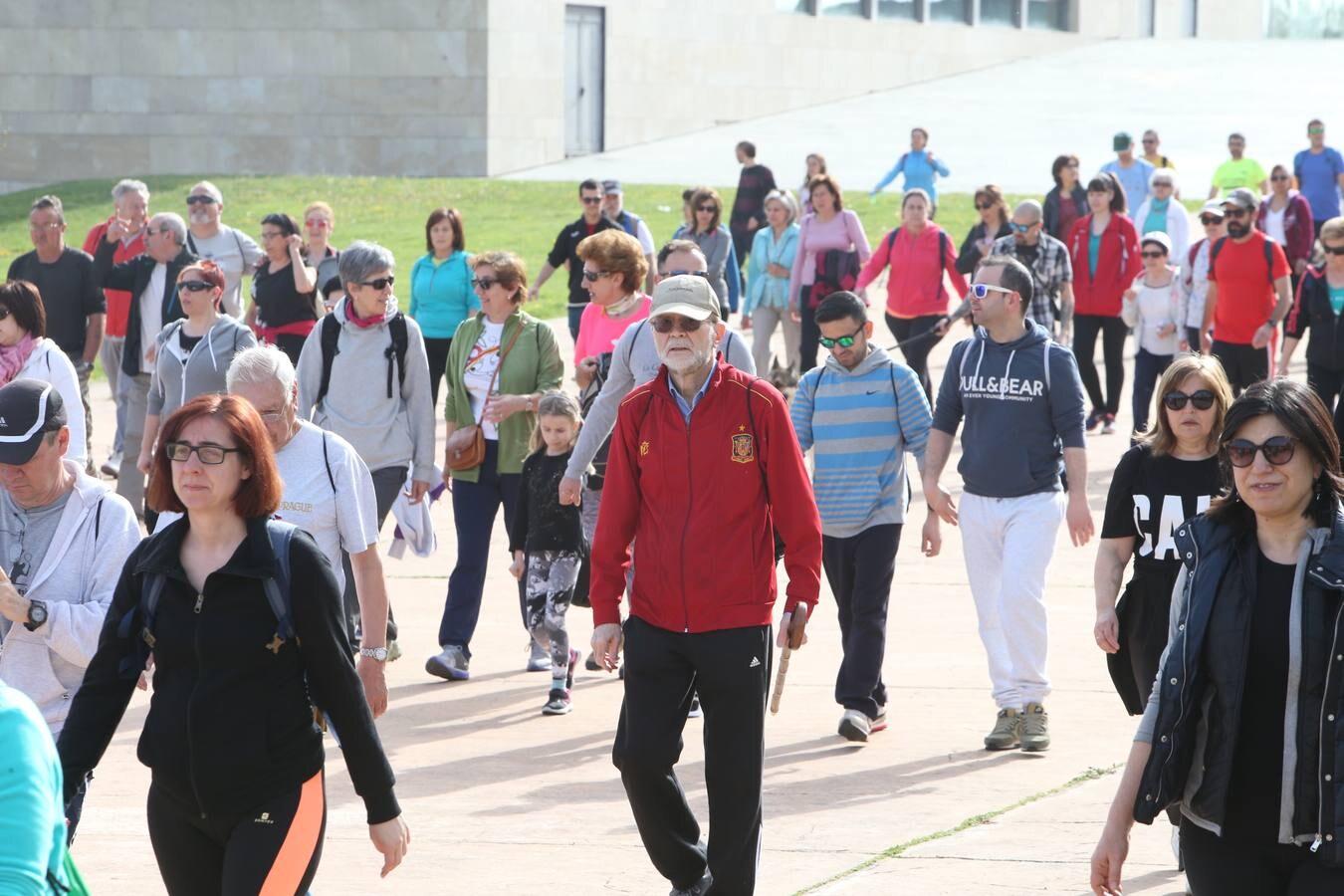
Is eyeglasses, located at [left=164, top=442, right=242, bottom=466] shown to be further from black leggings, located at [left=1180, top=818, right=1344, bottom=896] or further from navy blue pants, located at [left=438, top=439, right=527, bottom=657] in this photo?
navy blue pants, located at [left=438, top=439, right=527, bottom=657]

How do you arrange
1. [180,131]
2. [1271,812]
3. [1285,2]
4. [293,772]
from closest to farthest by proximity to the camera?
[1271,812] < [293,772] < [180,131] < [1285,2]

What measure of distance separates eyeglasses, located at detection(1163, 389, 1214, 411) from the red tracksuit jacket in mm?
1230

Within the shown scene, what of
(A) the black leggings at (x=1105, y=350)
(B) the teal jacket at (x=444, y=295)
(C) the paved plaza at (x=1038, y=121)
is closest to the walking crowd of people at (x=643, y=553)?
(B) the teal jacket at (x=444, y=295)

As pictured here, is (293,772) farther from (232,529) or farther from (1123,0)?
(1123,0)

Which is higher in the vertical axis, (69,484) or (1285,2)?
(1285,2)

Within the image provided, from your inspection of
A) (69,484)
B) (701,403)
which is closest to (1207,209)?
(701,403)

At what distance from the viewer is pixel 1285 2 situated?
2719 inches

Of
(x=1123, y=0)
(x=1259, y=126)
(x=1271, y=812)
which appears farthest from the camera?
(x=1123, y=0)

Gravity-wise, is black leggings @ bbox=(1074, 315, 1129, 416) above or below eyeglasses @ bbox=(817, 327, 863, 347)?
below

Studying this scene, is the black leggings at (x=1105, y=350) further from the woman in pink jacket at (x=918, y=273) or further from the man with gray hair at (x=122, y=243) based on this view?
the man with gray hair at (x=122, y=243)

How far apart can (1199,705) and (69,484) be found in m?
2.98

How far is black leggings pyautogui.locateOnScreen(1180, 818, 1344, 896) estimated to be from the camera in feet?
13.8

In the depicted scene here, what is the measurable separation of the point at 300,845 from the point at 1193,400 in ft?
10.7

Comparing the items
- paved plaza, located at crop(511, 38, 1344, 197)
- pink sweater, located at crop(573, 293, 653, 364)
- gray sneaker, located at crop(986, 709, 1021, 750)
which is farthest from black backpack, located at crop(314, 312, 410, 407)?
paved plaza, located at crop(511, 38, 1344, 197)
